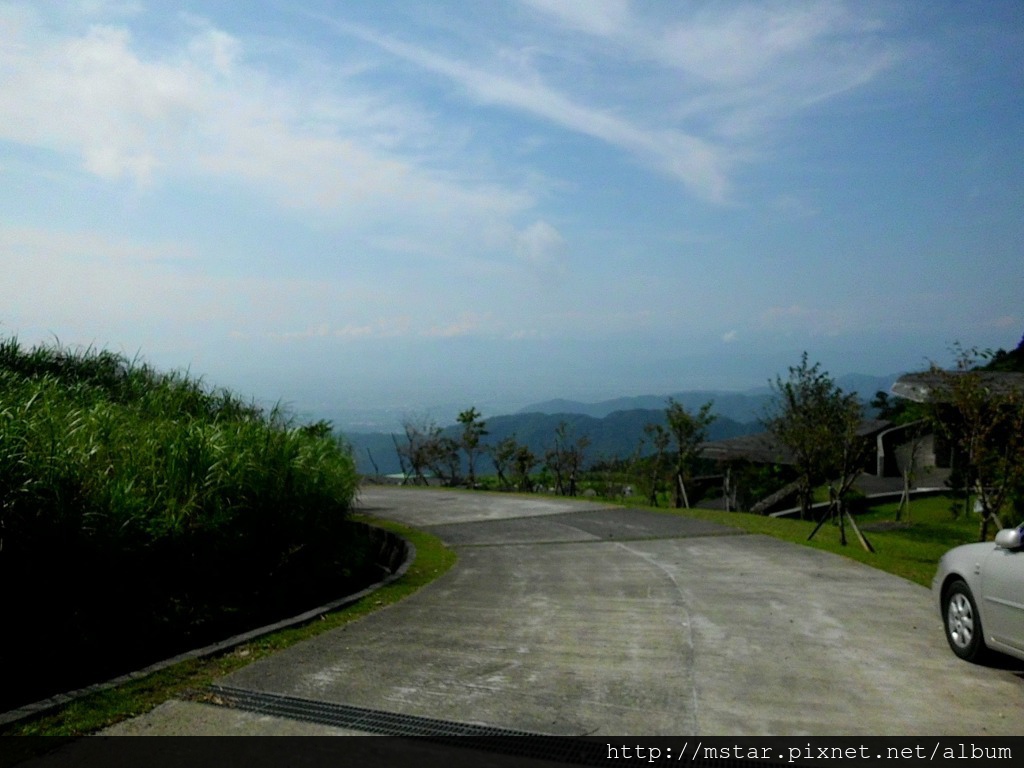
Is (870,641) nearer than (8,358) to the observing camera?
Yes

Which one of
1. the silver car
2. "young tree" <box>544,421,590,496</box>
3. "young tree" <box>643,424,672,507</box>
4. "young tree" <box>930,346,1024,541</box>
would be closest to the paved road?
the silver car

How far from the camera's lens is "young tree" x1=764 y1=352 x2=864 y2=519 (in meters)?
14.8

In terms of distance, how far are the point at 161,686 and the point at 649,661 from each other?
344 centimetres

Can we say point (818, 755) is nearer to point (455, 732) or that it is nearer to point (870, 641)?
point (455, 732)

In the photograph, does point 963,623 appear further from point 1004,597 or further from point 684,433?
point 684,433

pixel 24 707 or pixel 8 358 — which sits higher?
pixel 8 358

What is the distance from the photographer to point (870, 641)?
705 cm

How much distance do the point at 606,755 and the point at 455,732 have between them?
35.0 inches

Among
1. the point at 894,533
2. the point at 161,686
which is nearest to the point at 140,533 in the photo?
the point at 161,686

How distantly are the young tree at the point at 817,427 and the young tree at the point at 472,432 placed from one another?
445 inches

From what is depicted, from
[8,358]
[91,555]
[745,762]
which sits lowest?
[745,762]

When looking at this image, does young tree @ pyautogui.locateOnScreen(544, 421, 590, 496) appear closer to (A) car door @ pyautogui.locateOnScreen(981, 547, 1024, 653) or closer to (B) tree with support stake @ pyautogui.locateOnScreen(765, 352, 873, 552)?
(B) tree with support stake @ pyautogui.locateOnScreen(765, 352, 873, 552)

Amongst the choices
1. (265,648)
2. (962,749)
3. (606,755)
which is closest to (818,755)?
(962,749)

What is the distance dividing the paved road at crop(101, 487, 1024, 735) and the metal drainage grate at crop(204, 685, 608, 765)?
0.30 ft
